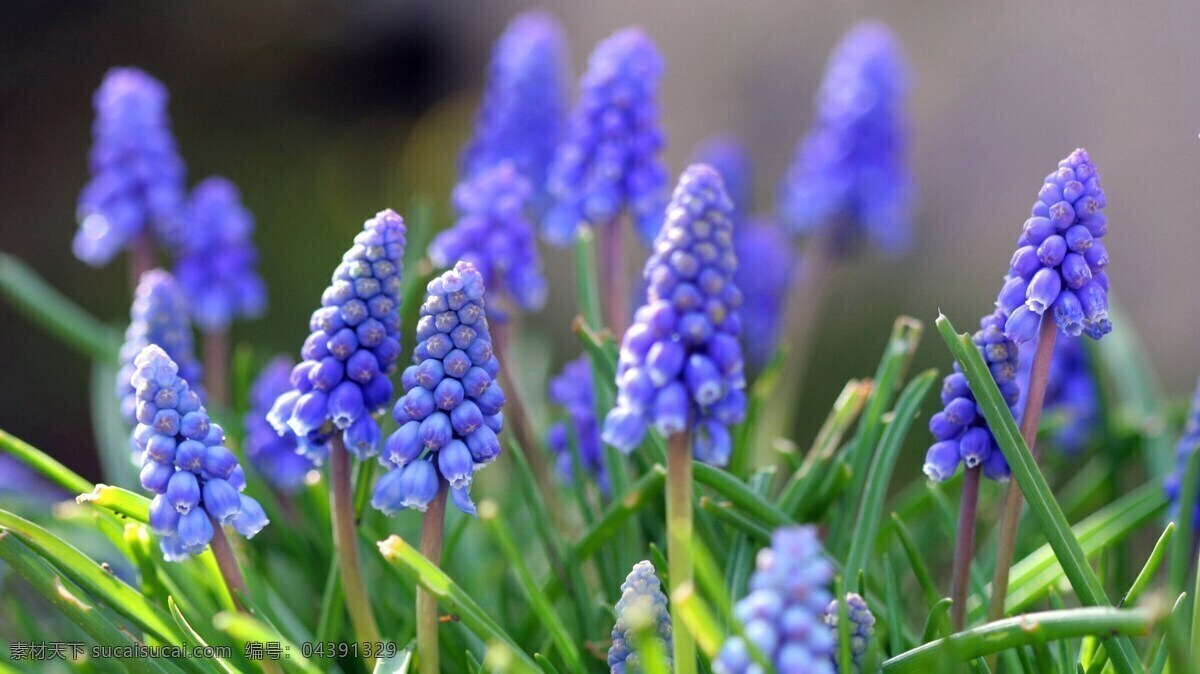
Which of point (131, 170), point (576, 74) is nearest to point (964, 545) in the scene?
point (131, 170)

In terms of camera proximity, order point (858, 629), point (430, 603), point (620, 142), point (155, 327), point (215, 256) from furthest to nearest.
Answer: point (215, 256), point (620, 142), point (155, 327), point (430, 603), point (858, 629)

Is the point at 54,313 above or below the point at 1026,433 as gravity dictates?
above

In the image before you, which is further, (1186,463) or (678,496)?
(1186,463)

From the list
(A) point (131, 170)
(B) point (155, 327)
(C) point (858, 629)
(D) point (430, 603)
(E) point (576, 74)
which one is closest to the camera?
(C) point (858, 629)

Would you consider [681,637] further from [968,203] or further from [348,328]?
[968,203]

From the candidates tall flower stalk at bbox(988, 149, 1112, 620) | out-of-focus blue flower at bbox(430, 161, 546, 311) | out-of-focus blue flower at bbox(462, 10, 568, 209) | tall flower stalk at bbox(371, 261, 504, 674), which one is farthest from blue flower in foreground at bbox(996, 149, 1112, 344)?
out-of-focus blue flower at bbox(462, 10, 568, 209)

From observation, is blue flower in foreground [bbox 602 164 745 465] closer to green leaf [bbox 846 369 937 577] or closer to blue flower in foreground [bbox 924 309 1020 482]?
blue flower in foreground [bbox 924 309 1020 482]

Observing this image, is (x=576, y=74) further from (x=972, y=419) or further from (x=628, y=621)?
(x=628, y=621)
